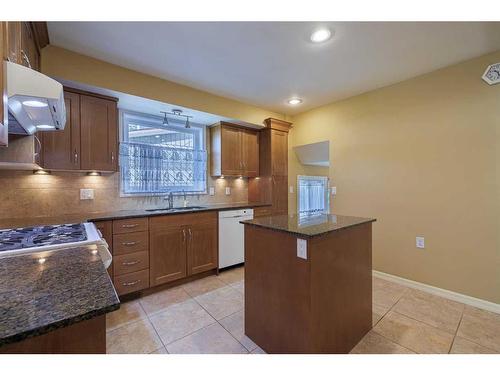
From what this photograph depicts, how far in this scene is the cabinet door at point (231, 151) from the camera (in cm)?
350

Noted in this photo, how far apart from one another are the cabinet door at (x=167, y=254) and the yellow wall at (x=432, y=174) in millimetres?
2332

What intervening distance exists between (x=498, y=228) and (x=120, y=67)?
159 inches

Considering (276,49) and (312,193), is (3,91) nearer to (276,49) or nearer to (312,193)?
(276,49)

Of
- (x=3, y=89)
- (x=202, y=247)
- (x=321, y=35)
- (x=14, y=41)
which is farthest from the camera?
(x=202, y=247)

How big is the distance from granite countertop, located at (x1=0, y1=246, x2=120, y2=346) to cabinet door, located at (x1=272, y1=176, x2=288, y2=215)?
118 inches

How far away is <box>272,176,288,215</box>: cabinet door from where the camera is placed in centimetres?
382

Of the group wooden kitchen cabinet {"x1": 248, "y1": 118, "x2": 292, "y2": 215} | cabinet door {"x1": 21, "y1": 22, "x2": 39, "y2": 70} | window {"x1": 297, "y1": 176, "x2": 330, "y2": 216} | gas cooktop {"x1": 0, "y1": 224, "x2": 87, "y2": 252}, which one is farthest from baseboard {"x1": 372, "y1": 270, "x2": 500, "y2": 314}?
cabinet door {"x1": 21, "y1": 22, "x2": 39, "y2": 70}

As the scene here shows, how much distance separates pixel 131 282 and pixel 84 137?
1570 millimetres

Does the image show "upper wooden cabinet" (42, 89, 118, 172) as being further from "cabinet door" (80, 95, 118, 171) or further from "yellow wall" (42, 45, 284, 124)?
"yellow wall" (42, 45, 284, 124)

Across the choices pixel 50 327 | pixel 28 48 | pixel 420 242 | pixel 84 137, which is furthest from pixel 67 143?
pixel 420 242

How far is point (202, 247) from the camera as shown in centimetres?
291

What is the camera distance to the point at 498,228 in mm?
2150

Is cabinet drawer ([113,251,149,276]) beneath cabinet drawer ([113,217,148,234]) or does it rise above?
beneath
